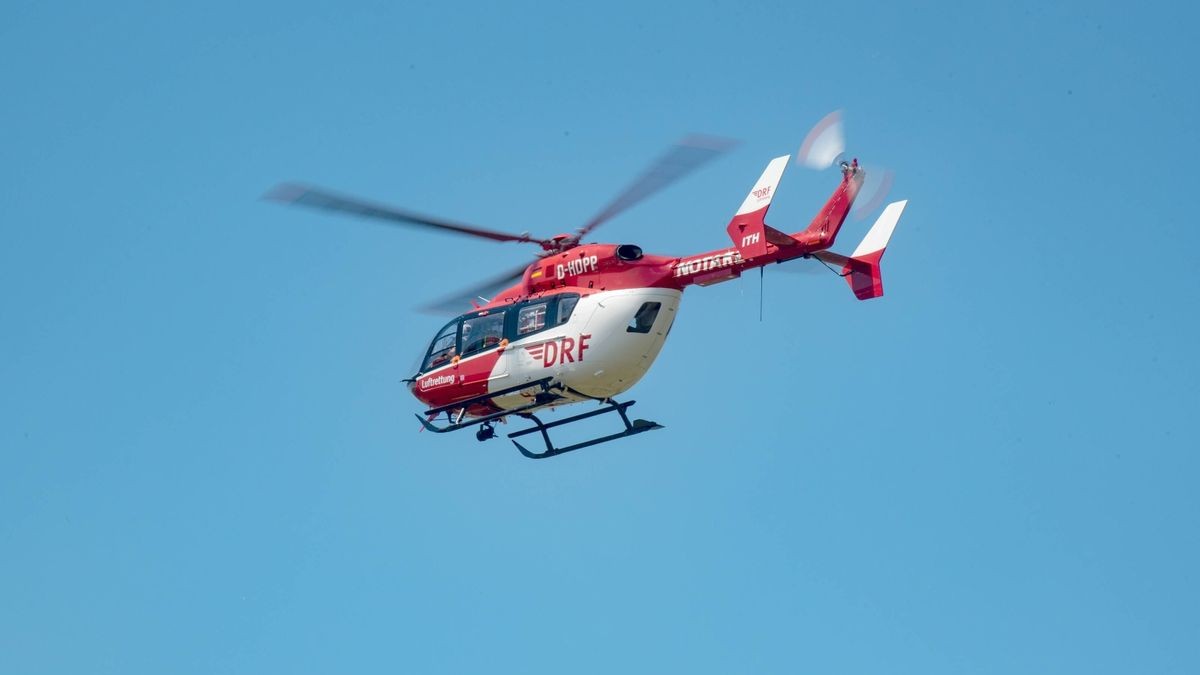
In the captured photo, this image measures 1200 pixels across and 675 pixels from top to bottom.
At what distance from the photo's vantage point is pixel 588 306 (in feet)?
73.9

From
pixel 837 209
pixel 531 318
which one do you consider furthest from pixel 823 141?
pixel 531 318

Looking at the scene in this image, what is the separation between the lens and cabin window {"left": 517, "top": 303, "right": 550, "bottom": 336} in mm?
23062

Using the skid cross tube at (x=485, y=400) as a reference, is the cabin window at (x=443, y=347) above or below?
above

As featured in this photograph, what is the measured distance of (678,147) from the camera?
2077 centimetres

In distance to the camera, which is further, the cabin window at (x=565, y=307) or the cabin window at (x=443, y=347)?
the cabin window at (x=443, y=347)

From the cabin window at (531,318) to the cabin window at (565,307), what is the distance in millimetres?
247

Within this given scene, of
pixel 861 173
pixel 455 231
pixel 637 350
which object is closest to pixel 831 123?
pixel 861 173

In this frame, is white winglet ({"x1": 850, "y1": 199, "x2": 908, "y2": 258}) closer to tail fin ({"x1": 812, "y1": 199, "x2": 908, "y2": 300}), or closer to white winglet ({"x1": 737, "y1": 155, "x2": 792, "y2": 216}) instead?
tail fin ({"x1": 812, "y1": 199, "x2": 908, "y2": 300})

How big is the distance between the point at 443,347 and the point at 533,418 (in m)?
1.68

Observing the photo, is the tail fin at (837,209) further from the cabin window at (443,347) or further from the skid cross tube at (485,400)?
the cabin window at (443,347)

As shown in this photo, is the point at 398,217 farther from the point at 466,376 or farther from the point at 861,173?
the point at 861,173

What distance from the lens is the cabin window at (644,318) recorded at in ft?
72.9

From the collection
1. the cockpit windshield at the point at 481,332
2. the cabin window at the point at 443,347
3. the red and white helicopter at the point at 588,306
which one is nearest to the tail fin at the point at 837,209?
the red and white helicopter at the point at 588,306

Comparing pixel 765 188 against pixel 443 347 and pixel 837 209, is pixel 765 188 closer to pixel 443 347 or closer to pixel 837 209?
pixel 837 209
